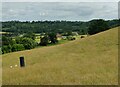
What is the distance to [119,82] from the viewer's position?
9500mm

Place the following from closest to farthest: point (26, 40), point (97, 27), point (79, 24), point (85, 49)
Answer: point (85, 49), point (97, 27), point (26, 40), point (79, 24)

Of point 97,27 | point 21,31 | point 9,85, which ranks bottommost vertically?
point 21,31

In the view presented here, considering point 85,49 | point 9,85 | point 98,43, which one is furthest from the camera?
point 98,43

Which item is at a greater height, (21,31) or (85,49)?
(85,49)

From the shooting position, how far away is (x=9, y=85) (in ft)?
32.0

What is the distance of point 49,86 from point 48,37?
327 ft

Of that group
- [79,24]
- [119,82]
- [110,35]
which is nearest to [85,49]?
[110,35]

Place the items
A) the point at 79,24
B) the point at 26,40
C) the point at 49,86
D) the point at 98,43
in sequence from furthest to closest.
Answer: the point at 79,24 → the point at 26,40 → the point at 98,43 → the point at 49,86

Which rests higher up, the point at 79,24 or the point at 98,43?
the point at 98,43

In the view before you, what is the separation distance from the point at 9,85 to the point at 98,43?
2289 cm

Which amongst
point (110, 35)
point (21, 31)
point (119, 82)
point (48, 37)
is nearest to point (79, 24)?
point (21, 31)

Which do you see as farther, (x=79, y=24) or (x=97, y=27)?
(x=79, y=24)

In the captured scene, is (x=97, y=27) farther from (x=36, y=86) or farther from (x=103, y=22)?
(x=36, y=86)

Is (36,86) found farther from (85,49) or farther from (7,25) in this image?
(7,25)
